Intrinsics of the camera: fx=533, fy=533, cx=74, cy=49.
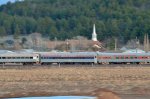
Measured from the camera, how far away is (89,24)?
580 feet

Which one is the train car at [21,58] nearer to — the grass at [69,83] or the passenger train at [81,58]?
the passenger train at [81,58]

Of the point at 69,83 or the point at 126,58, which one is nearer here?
the point at 69,83

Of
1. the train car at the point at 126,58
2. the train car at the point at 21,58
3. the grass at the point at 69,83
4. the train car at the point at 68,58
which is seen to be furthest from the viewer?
the train car at the point at 21,58

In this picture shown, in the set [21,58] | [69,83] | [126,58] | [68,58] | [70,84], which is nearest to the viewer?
[70,84]

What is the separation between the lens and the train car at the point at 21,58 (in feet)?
260

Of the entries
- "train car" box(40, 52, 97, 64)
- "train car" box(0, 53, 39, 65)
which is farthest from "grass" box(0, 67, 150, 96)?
"train car" box(0, 53, 39, 65)

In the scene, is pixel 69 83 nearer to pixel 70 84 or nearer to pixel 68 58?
pixel 70 84

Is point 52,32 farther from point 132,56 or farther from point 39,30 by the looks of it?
point 132,56

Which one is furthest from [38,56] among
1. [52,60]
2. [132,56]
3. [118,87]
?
[118,87]

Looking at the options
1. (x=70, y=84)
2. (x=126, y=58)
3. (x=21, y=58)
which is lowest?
(x=70, y=84)

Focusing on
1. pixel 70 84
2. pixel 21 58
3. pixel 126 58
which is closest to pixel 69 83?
pixel 70 84

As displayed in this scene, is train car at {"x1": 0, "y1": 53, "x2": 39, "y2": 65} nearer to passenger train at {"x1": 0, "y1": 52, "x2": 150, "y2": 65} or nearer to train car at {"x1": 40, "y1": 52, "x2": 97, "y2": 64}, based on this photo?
passenger train at {"x1": 0, "y1": 52, "x2": 150, "y2": 65}

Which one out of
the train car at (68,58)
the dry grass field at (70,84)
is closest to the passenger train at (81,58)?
the train car at (68,58)

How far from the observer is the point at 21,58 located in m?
79.4
